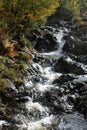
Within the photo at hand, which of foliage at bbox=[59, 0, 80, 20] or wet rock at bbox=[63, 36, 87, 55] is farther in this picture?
foliage at bbox=[59, 0, 80, 20]

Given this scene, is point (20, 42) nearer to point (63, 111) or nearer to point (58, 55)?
point (58, 55)

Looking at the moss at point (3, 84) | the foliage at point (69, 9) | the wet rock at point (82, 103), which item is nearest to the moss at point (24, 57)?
the moss at point (3, 84)

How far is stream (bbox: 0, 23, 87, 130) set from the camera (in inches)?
929

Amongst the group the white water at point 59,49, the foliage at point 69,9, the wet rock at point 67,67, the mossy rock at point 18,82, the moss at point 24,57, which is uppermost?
the foliage at point 69,9

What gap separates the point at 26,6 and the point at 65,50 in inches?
306

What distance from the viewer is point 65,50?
134 feet

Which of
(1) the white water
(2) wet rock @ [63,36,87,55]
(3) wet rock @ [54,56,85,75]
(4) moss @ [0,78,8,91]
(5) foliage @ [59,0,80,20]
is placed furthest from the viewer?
(5) foliage @ [59,0,80,20]

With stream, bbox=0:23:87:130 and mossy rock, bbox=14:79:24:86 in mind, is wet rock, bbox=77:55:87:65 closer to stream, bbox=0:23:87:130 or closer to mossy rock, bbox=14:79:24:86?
stream, bbox=0:23:87:130

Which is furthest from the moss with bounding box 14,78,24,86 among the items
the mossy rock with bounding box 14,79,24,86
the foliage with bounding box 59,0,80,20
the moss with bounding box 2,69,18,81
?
the foliage with bounding box 59,0,80,20

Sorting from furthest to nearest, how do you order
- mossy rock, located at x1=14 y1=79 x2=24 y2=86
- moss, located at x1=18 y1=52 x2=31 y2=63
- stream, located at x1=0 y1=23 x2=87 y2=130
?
moss, located at x1=18 y1=52 x2=31 y2=63 → mossy rock, located at x1=14 y1=79 x2=24 y2=86 → stream, located at x1=0 y1=23 x2=87 y2=130

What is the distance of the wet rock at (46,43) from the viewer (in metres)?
40.1

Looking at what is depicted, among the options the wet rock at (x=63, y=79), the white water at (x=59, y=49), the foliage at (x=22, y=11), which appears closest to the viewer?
the wet rock at (x=63, y=79)

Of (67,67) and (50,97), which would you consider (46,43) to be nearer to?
(67,67)

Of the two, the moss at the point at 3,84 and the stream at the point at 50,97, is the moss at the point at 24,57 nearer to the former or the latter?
the stream at the point at 50,97
